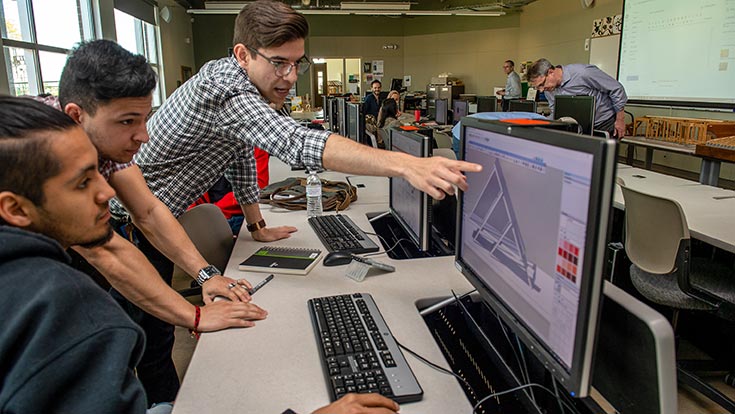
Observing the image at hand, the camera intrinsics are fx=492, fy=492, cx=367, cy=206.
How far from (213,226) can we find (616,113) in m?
4.24

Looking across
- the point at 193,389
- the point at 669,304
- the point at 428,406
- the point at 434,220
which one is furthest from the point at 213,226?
the point at 669,304

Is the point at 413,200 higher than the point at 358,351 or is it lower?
higher

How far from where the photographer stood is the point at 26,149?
26.3 inches

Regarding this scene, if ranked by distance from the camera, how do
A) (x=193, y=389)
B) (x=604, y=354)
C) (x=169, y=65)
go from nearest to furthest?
(x=604, y=354) < (x=193, y=389) < (x=169, y=65)

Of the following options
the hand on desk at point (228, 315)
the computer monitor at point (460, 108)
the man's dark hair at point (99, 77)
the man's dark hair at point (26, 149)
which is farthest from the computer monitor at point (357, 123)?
the computer monitor at point (460, 108)

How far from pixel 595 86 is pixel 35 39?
225 inches

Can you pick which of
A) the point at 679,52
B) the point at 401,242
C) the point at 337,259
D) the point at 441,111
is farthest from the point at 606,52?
the point at 337,259

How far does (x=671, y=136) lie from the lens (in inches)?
191

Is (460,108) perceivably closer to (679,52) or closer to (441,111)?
(441,111)

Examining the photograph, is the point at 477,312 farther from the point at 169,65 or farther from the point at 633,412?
the point at 169,65

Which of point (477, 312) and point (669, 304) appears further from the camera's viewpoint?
point (669, 304)

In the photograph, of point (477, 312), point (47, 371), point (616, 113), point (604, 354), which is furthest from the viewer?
point (616, 113)

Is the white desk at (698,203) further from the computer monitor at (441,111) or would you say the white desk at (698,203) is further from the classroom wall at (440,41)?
the classroom wall at (440,41)

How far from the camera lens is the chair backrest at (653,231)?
191 centimetres
